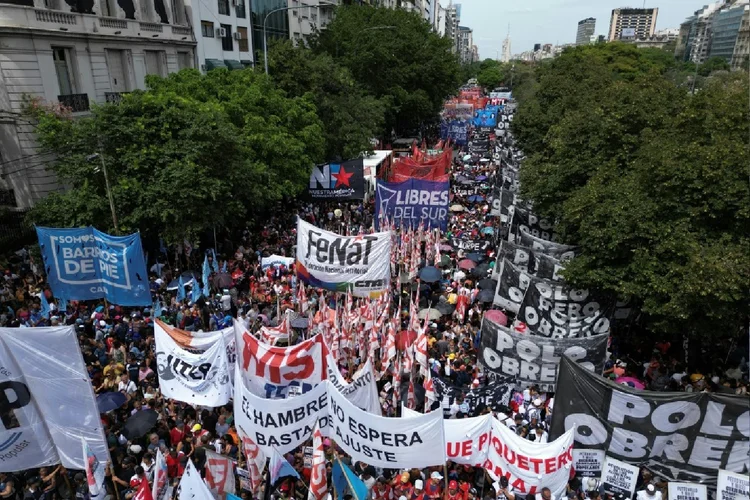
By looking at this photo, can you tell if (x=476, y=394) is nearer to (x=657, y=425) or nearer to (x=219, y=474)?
(x=657, y=425)

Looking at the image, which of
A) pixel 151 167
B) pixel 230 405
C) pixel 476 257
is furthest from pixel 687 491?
pixel 151 167

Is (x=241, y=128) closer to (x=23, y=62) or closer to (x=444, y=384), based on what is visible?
(x=23, y=62)

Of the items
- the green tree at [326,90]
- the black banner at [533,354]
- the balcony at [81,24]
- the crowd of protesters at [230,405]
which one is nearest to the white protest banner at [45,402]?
the crowd of protesters at [230,405]

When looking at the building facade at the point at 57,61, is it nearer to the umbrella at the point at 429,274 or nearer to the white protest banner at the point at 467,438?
the umbrella at the point at 429,274

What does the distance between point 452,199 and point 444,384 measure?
743 inches

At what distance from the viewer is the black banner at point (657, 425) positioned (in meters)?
8.31

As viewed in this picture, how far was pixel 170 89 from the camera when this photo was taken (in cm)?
2228

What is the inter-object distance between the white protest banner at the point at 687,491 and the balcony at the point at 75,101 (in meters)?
22.6

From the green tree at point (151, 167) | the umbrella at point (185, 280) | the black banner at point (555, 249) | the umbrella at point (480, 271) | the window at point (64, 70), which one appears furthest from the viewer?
the window at point (64, 70)

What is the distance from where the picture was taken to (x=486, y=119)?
62250 mm

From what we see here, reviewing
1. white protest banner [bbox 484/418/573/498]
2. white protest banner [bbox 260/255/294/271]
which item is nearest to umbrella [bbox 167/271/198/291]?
white protest banner [bbox 260/255/294/271]

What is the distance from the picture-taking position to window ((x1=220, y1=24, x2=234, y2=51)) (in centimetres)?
3387

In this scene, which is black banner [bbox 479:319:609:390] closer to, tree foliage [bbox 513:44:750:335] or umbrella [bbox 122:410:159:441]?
tree foliage [bbox 513:44:750:335]

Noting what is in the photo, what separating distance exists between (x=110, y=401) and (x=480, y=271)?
11600 millimetres
